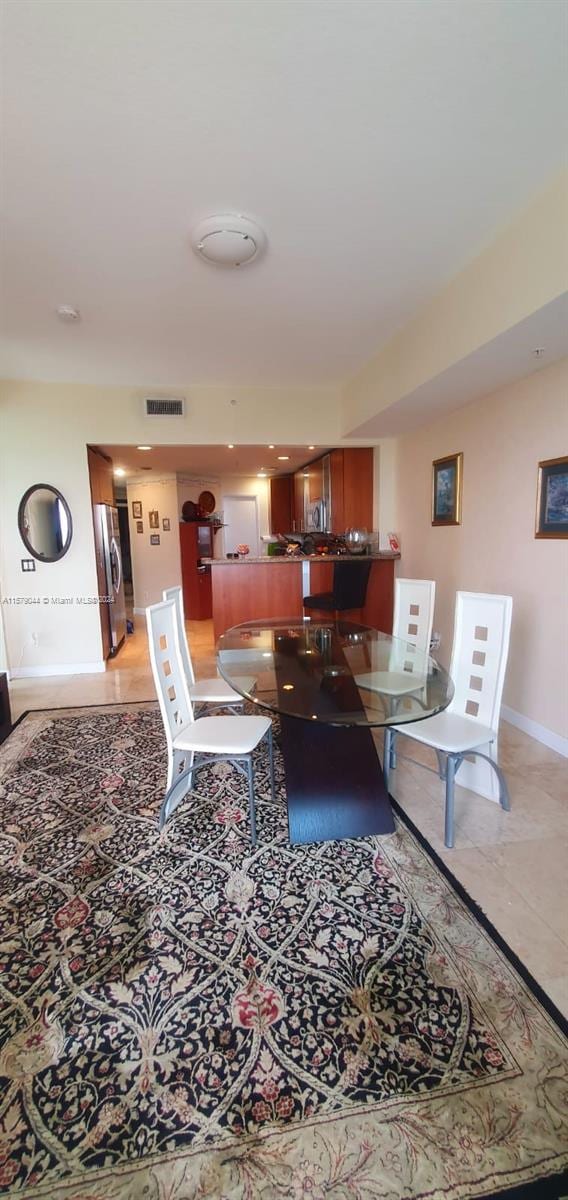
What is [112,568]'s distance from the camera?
5.16 metres

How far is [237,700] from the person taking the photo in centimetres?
256

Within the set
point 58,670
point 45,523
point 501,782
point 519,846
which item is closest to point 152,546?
point 45,523

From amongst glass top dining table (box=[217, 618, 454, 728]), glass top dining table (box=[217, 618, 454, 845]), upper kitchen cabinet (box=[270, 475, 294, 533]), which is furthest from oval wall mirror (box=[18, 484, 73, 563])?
upper kitchen cabinet (box=[270, 475, 294, 533])

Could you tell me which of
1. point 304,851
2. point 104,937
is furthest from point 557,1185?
point 104,937

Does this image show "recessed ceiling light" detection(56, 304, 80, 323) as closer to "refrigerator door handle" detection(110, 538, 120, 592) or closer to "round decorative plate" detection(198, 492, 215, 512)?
"refrigerator door handle" detection(110, 538, 120, 592)

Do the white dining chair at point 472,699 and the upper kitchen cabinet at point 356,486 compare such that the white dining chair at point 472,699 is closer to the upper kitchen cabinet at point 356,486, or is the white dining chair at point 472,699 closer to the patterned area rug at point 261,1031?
the patterned area rug at point 261,1031

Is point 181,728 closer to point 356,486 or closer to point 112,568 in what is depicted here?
point 112,568

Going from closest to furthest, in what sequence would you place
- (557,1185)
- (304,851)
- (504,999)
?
(557,1185)
(504,999)
(304,851)

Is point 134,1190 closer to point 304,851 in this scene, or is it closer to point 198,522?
point 304,851

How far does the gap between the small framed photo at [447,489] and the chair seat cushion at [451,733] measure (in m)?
2.07

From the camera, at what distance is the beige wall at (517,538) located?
2.75m

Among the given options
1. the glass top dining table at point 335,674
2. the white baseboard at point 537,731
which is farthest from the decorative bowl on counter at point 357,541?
the white baseboard at point 537,731

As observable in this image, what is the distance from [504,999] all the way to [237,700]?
1.62 m

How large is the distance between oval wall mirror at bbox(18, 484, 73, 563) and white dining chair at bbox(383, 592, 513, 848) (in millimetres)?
3494
